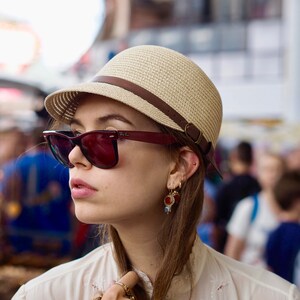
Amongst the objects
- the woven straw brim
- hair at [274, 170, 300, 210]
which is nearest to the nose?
the woven straw brim

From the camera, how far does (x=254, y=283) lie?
5.60 feet

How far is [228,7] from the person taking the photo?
24.5 m

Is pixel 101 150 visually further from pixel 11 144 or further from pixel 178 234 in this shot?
pixel 11 144

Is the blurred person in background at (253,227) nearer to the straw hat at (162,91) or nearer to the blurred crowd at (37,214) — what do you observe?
the blurred crowd at (37,214)

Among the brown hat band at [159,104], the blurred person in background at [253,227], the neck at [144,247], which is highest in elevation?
the brown hat band at [159,104]

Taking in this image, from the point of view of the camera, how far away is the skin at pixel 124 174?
5.03 ft

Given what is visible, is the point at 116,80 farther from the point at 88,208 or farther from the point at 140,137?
the point at 88,208

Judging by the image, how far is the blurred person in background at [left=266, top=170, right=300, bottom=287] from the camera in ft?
11.0

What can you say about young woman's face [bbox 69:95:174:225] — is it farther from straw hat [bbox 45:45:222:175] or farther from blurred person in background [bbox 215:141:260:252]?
blurred person in background [bbox 215:141:260:252]

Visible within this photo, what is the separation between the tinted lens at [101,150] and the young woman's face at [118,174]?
0.06 feet

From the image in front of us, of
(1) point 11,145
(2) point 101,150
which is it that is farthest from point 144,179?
(1) point 11,145

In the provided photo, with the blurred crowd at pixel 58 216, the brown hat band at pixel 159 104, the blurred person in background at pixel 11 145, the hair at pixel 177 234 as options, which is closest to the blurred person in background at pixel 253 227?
the blurred crowd at pixel 58 216

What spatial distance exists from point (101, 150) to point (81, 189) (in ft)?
0.37

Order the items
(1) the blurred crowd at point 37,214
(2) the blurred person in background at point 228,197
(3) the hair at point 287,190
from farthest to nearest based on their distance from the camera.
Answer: (2) the blurred person in background at point 228,197 < (1) the blurred crowd at point 37,214 < (3) the hair at point 287,190
